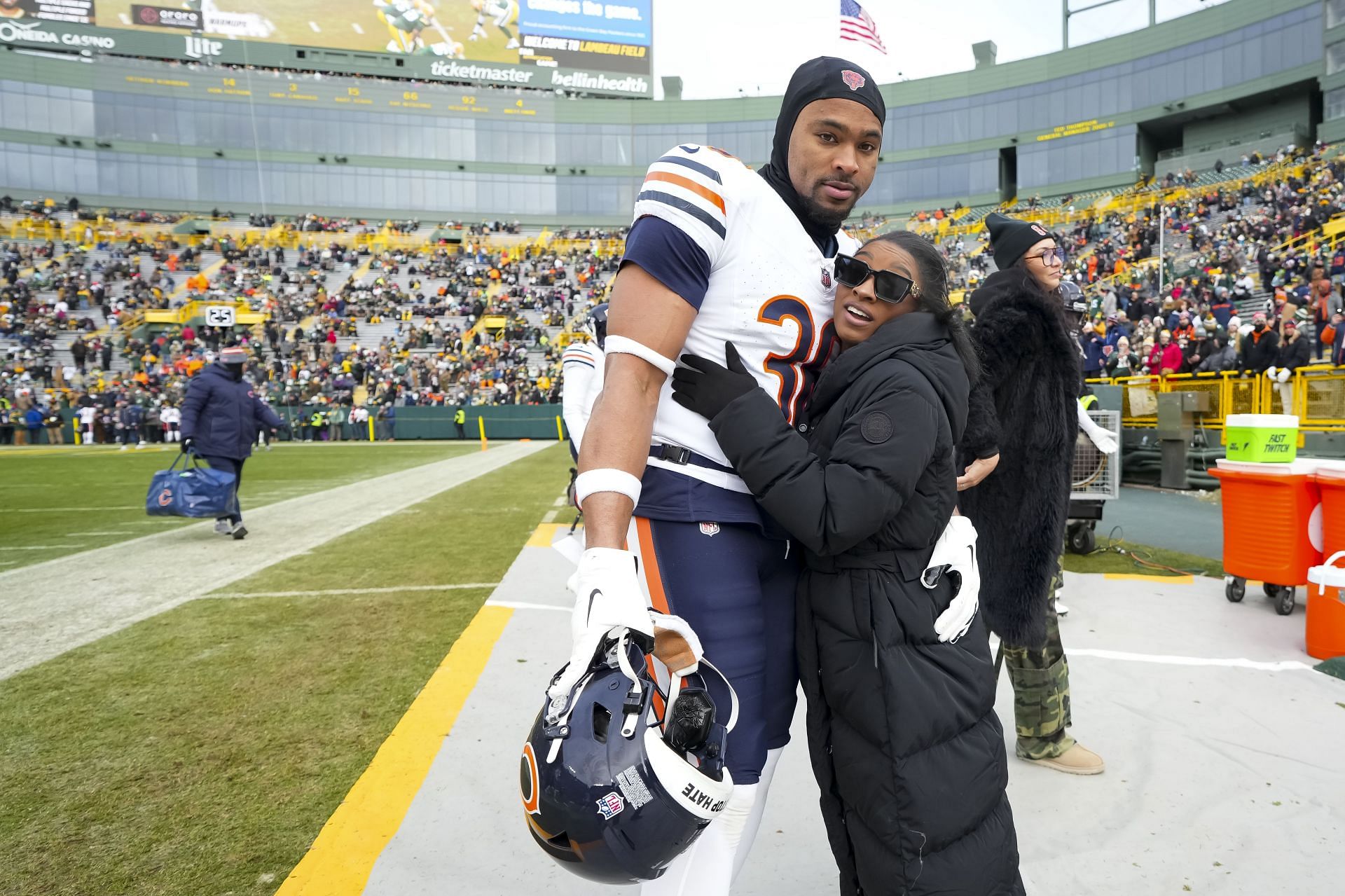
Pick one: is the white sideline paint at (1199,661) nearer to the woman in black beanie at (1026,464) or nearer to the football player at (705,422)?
the woman in black beanie at (1026,464)

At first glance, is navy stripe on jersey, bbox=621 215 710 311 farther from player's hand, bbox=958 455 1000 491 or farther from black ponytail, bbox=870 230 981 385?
player's hand, bbox=958 455 1000 491

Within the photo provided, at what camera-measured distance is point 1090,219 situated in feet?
131

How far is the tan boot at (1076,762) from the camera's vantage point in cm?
287

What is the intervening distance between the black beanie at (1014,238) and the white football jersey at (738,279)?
5.76 ft

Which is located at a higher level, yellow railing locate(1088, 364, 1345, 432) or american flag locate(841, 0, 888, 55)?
american flag locate(841, 0, 888, 55)

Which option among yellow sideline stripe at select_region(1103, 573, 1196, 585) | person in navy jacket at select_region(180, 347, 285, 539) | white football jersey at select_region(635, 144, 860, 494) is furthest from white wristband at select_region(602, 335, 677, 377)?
person in navy jacket at select_region(180, 347, 285, 539)

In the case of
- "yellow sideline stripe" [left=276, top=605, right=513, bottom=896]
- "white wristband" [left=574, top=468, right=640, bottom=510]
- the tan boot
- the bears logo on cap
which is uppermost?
the bears logo on cap

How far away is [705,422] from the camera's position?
1.61 meters

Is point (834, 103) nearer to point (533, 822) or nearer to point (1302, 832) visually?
point (533, 822)

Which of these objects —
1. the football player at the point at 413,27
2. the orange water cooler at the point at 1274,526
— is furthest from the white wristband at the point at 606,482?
the football player at the point at 413,27

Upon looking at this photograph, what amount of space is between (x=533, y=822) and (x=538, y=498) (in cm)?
941

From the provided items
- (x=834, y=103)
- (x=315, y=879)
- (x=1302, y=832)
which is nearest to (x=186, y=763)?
(x=315, y=879)

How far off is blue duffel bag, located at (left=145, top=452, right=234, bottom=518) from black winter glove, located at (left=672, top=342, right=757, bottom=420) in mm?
7433

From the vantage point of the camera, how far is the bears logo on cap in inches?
69.9
